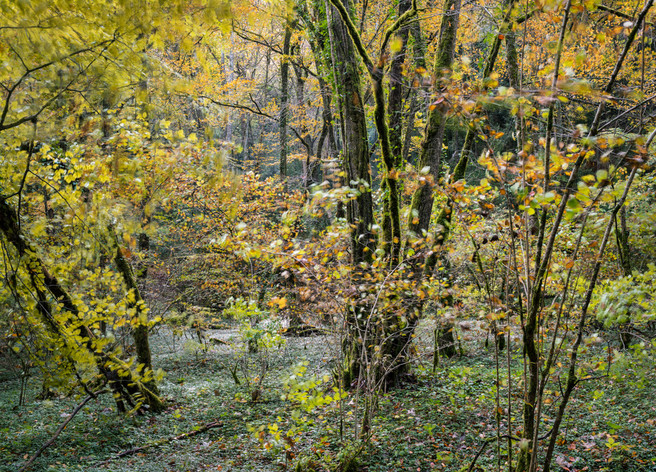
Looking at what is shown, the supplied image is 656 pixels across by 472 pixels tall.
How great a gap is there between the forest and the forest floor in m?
0.03

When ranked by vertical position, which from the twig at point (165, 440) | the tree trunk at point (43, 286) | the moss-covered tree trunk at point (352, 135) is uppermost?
the moss-covered tree trunk at point (352, 135)

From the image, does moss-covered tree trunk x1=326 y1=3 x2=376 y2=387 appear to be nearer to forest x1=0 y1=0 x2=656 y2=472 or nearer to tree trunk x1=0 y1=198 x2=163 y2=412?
forest x1=0 y1=0 x2=656 y2=472

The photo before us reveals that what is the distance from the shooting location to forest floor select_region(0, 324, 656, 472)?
3725 millimetres

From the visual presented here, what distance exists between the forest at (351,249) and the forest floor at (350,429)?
0.11 feet

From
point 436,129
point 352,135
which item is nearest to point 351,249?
point 352,135

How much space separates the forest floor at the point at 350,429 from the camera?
3.72m

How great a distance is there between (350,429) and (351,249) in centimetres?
208

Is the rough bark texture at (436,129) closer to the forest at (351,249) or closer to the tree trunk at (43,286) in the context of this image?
the forest at (351,249)

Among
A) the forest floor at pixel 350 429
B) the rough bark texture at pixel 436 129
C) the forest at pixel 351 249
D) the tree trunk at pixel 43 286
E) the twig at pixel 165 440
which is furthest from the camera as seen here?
the rough bark texture at pixel 436 129

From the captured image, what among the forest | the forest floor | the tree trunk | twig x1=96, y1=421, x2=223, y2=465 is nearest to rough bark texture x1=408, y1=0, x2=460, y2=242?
the forest

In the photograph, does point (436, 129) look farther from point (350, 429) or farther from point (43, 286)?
point (43, 286)

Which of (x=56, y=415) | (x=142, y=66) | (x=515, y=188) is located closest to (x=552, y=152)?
(x=515, y=188)

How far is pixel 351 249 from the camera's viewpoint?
5.01 m

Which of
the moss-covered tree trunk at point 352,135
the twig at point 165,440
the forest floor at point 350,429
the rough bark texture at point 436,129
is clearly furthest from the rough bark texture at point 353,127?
the twig at point 165,440
